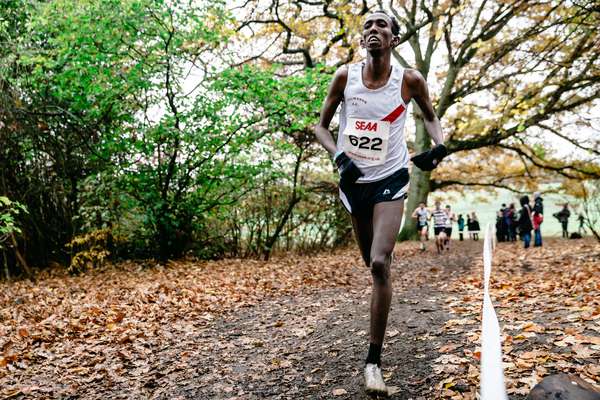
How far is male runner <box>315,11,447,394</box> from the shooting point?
311 centimetres

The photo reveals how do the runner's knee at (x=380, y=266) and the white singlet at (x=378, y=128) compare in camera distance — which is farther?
the white singlet at (x=378, y=128)

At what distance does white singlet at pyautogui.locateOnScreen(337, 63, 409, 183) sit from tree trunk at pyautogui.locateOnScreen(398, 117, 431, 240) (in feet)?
52.3

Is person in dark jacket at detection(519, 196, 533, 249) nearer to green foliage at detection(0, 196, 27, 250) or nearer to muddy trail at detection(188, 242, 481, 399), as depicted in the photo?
muddy trail at detection(188, 242, 481, 399)

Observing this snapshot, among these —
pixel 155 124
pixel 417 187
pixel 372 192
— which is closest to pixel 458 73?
pixel 417 187

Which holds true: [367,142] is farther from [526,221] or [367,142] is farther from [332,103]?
[526,221]

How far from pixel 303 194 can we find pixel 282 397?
1081 cm

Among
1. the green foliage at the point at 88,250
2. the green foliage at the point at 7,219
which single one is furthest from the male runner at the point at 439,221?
the green foliage at the point at 7,219

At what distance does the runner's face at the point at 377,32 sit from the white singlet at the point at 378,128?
0.62ft

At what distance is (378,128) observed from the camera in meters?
3.20

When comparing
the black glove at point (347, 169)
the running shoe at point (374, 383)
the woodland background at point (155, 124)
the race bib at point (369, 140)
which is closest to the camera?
the running shoe at point (374, 383)

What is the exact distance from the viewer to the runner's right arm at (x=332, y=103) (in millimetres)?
3352

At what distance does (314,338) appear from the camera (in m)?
4.55

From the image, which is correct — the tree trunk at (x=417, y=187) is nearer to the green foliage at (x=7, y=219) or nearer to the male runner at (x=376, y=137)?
the green foliage at (x=7, y=219)

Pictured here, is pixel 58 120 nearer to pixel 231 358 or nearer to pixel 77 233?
pixel 77 233
